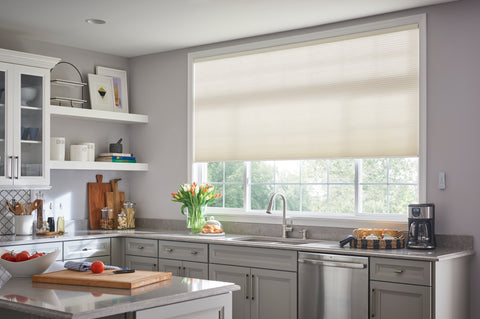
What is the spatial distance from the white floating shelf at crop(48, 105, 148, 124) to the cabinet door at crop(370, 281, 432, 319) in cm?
309

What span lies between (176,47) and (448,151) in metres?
2.82

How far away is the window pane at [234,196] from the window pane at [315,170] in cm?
90

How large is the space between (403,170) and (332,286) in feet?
11.3

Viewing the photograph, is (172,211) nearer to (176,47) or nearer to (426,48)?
(176,47)

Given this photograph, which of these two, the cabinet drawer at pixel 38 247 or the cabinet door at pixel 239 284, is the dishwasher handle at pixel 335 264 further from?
the cabinet drawer at pixel 38 247

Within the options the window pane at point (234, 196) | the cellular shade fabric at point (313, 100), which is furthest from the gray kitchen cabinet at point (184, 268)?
the window pane at point (234, 196)

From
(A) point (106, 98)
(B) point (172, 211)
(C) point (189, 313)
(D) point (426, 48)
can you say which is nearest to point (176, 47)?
(A) point (106, 98)

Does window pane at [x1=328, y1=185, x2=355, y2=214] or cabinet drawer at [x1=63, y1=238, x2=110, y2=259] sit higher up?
window pane at [x1=328, y1=185, x2=355, y2=214]

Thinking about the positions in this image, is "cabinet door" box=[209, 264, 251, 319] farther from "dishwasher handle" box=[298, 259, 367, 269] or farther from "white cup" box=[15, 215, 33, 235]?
"white cup" box=[15, 215, 33, 235]

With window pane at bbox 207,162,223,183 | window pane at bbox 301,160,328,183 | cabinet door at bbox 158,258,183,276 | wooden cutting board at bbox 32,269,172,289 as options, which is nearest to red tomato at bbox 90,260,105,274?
wooden cutting board at bbox 32,269,172,289

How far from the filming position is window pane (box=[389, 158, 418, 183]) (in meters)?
6.97

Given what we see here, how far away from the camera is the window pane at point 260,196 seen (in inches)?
310

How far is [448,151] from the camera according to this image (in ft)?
13.9

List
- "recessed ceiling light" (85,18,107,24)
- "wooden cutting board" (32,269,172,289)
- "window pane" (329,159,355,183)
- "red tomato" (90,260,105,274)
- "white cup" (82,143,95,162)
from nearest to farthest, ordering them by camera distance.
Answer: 1. "wooden cutting board" (32,269,172,289)
2. "red tomato" (90,260,105,274)
3. "recessed ceiling light" (85,18,107,24)
4. "white cup" (82,143,95,162)
5. "window pane" (329,159,355,183)
